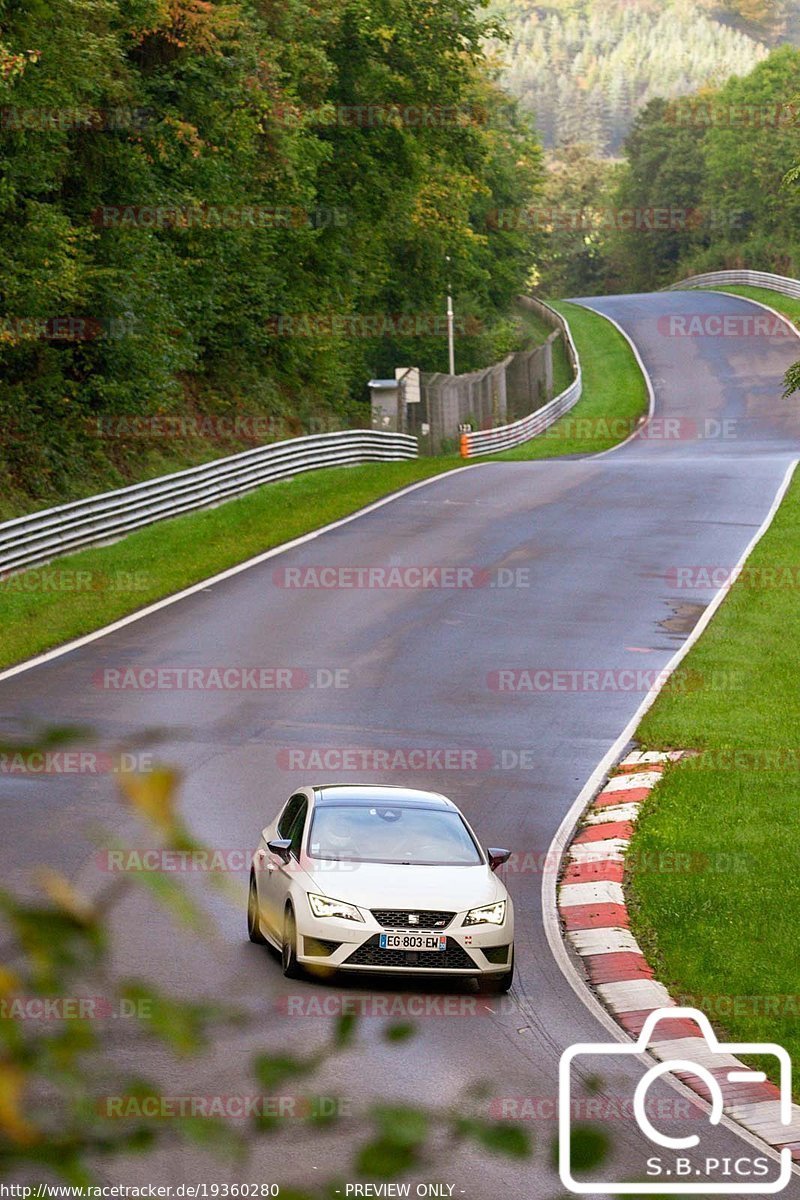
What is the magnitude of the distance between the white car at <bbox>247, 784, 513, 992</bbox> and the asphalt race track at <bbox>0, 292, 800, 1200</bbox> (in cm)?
33

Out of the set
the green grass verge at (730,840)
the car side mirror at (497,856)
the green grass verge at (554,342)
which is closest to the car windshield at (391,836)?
the car side mirror at (497,856)

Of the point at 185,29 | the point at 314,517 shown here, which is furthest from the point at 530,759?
the point at 185,29

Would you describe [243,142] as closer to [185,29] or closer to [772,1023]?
[185,29]

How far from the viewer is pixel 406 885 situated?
13125mm

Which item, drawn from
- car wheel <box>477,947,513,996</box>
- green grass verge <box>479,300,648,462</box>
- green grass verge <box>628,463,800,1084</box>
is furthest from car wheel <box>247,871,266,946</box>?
green grass verge <box>479,300,648,462</box>

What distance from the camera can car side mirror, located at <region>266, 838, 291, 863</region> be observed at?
13.4 metres

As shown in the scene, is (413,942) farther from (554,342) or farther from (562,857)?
(554,342)

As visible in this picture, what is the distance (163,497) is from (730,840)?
72.5 feet

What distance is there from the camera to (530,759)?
1995 cm

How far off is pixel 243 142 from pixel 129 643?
20949 millimetres

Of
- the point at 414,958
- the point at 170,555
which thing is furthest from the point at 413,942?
the point at 170,555

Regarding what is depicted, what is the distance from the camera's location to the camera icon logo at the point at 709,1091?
8852 millimetres

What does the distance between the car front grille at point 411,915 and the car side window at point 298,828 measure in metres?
1.09

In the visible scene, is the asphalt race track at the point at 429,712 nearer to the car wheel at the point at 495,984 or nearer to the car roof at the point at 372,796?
the car wheel at the point at 495,984
